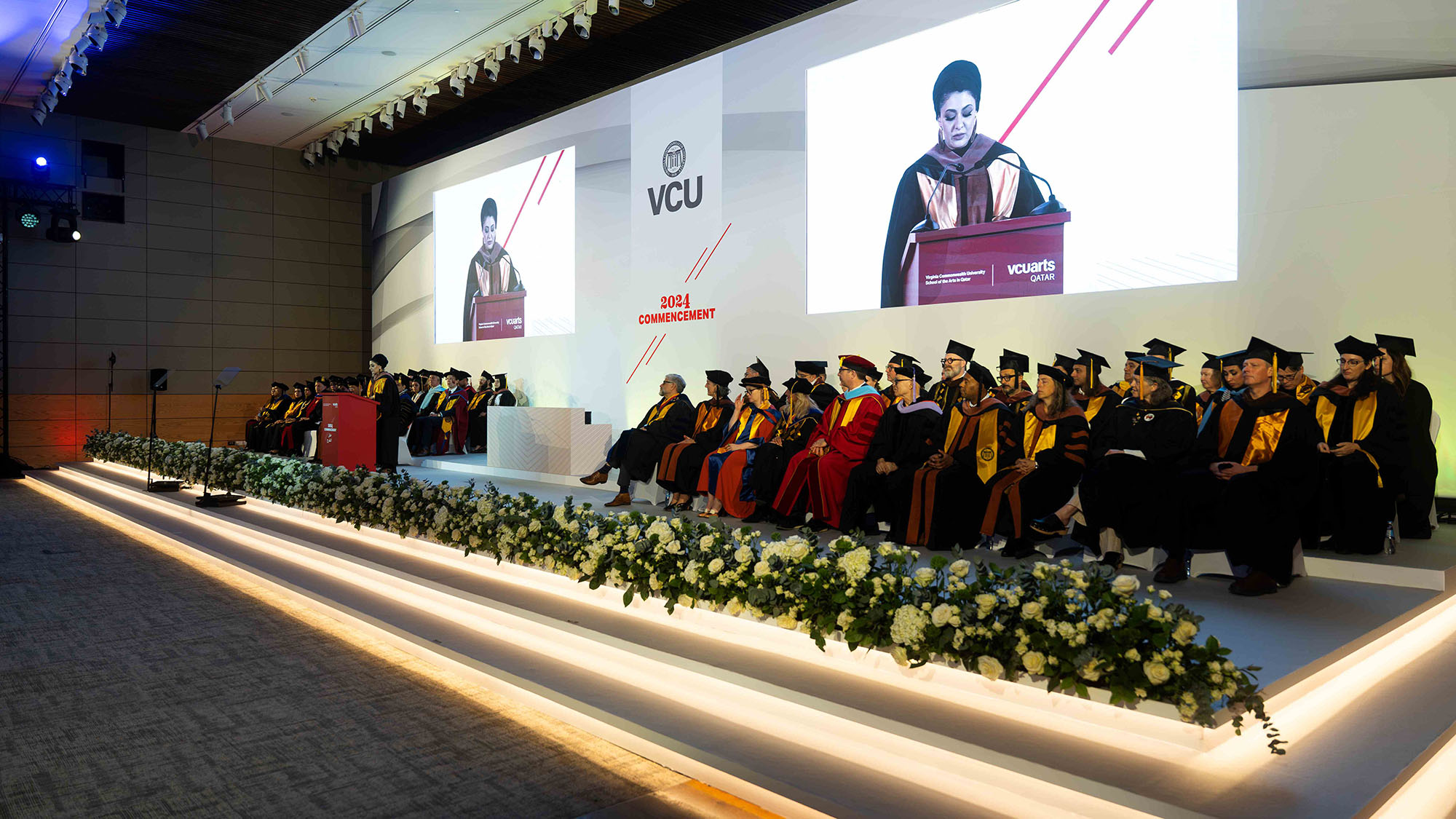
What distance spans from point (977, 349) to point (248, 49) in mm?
9132

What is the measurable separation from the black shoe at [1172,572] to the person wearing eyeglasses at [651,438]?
349 cm

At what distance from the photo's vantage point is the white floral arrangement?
6.98 ft

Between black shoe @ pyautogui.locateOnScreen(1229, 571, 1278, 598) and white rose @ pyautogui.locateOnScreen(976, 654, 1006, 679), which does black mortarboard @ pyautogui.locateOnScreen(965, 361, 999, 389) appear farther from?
white rose @ pyautogui.locateOnScreen(976, 654, 1006, 679)

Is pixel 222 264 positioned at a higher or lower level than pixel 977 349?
higher

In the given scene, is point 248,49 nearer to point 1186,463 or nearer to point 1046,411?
point 1046,411

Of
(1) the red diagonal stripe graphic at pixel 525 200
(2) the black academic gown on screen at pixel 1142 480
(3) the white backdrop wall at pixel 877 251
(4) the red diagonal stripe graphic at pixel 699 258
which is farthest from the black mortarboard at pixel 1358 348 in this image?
(1) the red diagonal stripe graphic at pixel 525 200

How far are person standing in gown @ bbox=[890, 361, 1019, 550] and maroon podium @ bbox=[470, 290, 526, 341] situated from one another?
7216 mm

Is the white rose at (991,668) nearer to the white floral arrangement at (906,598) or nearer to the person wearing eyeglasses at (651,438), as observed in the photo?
the white floral arrangement at (906,598)

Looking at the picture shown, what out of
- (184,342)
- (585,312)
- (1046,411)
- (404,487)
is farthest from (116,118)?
(1046,411)

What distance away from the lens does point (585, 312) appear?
10242 millimetres

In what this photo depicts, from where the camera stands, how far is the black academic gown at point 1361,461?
408 centimetres

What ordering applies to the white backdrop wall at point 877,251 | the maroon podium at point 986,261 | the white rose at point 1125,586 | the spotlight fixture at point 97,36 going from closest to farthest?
the white rose at point 1125,586, the white backdrop wall at point 877,251, the maroon podium at point 986,261, the spotlight fixture at point 97,36

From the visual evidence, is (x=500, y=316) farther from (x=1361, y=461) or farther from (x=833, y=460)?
(x=1361, y=461)

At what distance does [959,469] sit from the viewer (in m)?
4.63
